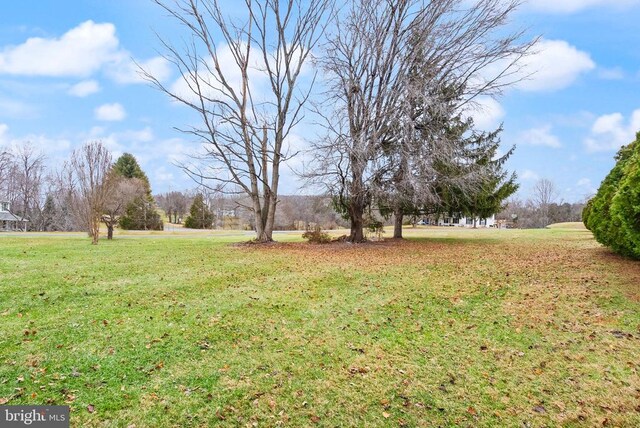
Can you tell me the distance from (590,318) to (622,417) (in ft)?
8.24

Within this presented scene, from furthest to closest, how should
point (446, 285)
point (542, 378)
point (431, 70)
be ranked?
point (431, 70) → point (446, 285) → point (542, 378)

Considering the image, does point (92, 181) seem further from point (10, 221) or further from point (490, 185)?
point (10, 221)

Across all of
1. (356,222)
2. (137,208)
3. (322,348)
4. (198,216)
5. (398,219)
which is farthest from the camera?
(198,216)

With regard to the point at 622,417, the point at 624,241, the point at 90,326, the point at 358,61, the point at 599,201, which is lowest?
the point at 622,417

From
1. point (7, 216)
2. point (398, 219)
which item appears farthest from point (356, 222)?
point (7, 216)

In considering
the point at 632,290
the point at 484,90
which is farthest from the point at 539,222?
the point at 632,290

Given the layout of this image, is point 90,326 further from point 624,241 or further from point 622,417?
point 624,241

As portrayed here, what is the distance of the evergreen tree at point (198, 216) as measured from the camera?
41.7m

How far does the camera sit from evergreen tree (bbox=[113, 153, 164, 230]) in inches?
1373

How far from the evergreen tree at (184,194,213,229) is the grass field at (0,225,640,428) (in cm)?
3523

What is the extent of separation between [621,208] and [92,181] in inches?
706

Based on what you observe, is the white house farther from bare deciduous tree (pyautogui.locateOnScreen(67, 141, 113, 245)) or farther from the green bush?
bare deciduous tree (pyautogui.locateOnScreen(67, 141, 113, 245))

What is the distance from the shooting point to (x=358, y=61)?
1343 cm

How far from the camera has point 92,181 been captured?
1524cm
